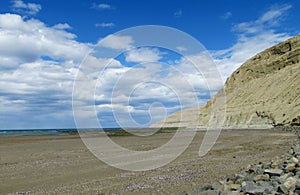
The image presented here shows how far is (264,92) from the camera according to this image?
88.8m

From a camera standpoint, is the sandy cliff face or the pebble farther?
the sandy cliff face

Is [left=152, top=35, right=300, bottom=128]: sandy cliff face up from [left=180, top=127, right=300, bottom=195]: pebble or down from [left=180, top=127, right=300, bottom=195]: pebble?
up

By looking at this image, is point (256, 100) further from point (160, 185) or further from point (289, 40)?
point (160, 185)

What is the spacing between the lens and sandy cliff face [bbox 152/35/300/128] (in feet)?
239

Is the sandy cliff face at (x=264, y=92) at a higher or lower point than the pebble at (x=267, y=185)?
higher

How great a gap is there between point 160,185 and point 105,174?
475 centimetres

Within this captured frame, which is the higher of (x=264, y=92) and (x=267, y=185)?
(x=264, y=92)

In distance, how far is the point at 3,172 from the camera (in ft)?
59.9

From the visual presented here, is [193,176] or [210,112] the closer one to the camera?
[193,176]

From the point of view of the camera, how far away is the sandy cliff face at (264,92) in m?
72.8

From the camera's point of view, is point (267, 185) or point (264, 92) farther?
point (264, 92)

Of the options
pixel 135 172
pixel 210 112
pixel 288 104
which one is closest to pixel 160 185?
pixel 135 172

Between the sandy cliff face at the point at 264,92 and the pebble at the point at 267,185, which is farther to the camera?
the sandy cliff face at the point at 264,92

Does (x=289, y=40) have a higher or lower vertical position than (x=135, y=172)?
higher
